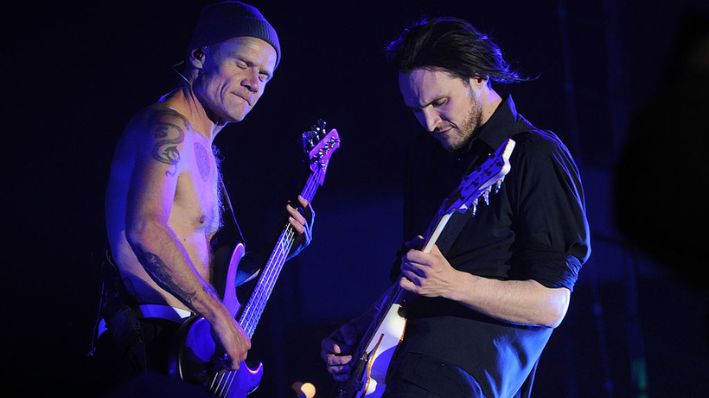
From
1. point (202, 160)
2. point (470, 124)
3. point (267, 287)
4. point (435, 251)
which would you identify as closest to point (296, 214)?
point (267, 287)

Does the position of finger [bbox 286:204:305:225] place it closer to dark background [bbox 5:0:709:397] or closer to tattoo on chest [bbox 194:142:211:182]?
dark background [bbox 5:0:709:397]

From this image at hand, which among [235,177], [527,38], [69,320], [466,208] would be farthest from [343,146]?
[466,208]

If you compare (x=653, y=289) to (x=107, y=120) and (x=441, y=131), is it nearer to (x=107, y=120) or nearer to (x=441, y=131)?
(x=441, y=131)

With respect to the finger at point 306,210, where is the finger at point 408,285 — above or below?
above

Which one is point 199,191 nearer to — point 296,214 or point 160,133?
→ point 160,133

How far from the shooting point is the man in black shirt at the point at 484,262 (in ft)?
7.54

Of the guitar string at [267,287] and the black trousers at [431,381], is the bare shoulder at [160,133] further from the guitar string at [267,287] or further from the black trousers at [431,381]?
the black trousers at [431,381]

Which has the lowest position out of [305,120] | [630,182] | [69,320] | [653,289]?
[653,289]

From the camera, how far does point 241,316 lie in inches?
120

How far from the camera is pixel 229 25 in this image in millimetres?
3438

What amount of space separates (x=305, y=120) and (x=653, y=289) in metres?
3.25

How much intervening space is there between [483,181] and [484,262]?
1.01ft

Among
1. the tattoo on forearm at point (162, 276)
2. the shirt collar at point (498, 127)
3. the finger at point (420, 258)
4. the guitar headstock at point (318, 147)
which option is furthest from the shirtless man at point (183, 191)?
the shirt collar at point (498, 127)

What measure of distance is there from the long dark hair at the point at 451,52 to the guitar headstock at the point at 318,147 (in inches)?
35.0
